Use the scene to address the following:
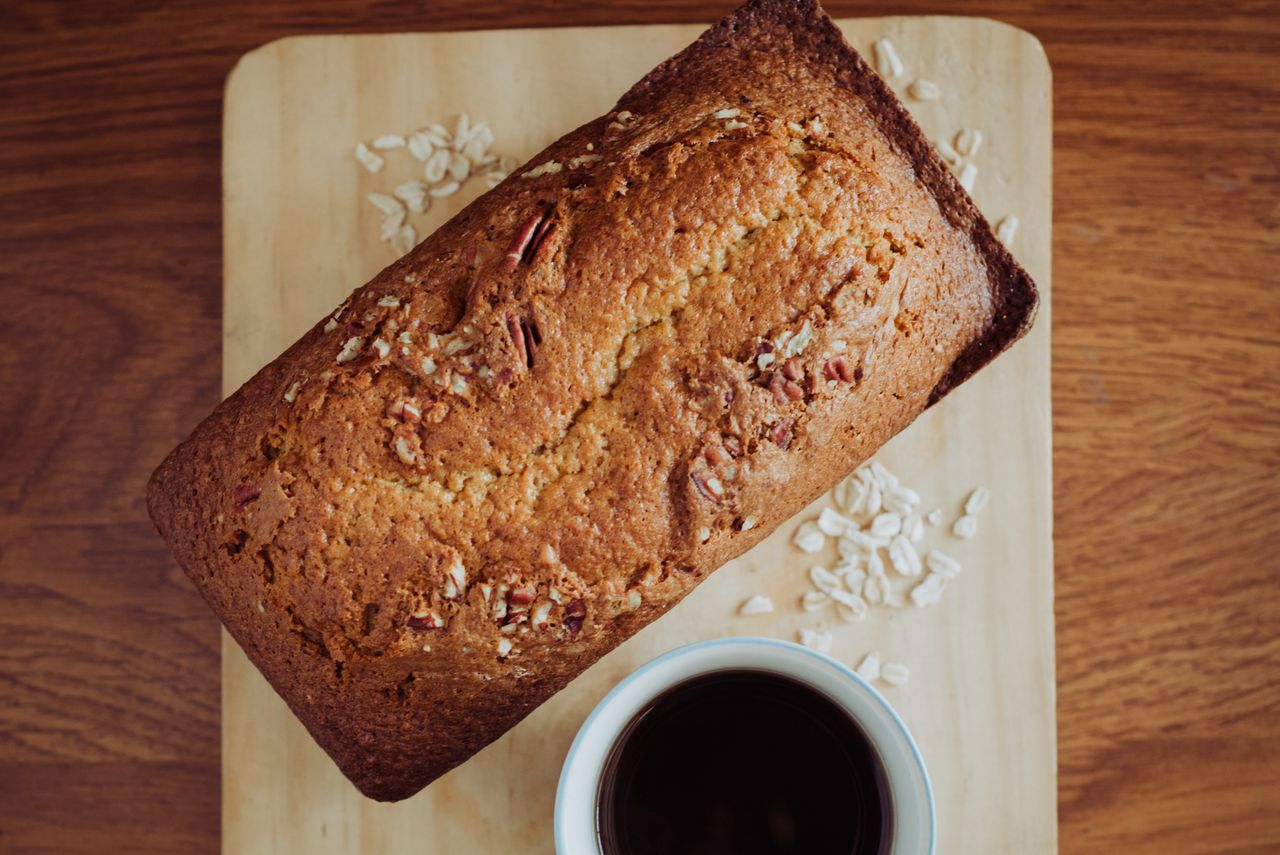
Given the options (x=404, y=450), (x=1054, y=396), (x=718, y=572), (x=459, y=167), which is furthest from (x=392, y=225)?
(x=1054, y=396)

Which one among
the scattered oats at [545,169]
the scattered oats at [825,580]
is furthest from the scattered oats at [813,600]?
the scattered oats at [545,169]

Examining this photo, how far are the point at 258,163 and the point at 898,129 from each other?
0.94 metres

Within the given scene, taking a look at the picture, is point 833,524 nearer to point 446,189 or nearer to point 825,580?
point 825,580

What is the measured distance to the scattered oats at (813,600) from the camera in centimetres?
153

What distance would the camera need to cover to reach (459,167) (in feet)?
5.03

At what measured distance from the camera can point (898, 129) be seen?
1.32m

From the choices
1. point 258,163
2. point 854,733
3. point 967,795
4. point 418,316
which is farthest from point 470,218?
point 967,795

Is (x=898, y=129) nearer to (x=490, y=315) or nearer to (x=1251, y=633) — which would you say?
(x=490, y=315)

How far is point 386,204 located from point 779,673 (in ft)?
2.91

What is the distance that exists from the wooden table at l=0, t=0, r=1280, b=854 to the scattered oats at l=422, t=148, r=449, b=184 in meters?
0.25

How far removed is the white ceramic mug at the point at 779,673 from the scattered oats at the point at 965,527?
0.38m

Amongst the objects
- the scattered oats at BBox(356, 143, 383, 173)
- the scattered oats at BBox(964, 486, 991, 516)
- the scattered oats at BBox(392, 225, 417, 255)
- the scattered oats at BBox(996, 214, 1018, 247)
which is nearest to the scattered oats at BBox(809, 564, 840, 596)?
the scattered oats at BBox(964, 486, 991, 516)

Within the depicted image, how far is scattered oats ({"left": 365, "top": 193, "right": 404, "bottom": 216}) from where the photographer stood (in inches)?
60.5

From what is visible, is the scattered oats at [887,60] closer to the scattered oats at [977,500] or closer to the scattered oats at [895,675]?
the scattered oats at [977,500]
